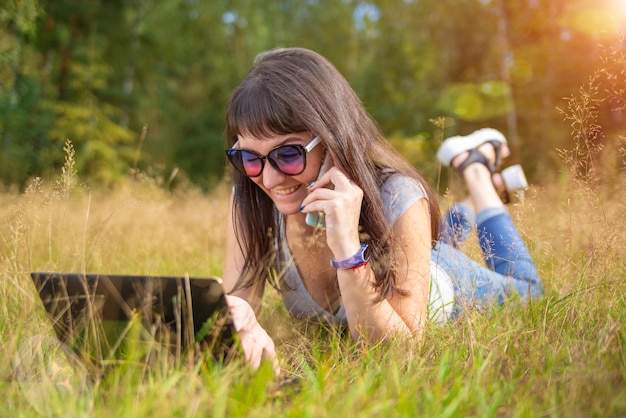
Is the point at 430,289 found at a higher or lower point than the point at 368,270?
lower

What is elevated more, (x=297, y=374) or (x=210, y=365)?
(x=210, y=365)

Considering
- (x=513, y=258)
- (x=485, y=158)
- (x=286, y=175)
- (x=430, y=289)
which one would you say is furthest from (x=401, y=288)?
(x=485, y=158)

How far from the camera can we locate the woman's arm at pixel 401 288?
6.60 ft

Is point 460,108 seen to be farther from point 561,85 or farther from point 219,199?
point 219,199

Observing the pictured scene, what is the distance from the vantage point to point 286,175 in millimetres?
2213

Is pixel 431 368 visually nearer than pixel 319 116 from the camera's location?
Yes

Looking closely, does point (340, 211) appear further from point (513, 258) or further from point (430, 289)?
point (513, 258)

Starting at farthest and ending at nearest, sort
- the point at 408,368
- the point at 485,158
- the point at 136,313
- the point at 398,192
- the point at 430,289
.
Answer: the point at 485,158, the point at 430,289, the point at 398,192, the point at 408,368, the point at 136,313

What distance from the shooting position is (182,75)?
19.7 meters

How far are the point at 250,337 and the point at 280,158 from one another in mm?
707

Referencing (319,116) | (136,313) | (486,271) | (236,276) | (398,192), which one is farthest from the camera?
(486,271)

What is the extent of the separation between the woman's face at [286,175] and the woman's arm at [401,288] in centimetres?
39

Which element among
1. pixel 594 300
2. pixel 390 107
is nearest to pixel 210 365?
pixel 594 300

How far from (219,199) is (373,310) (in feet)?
14.4
